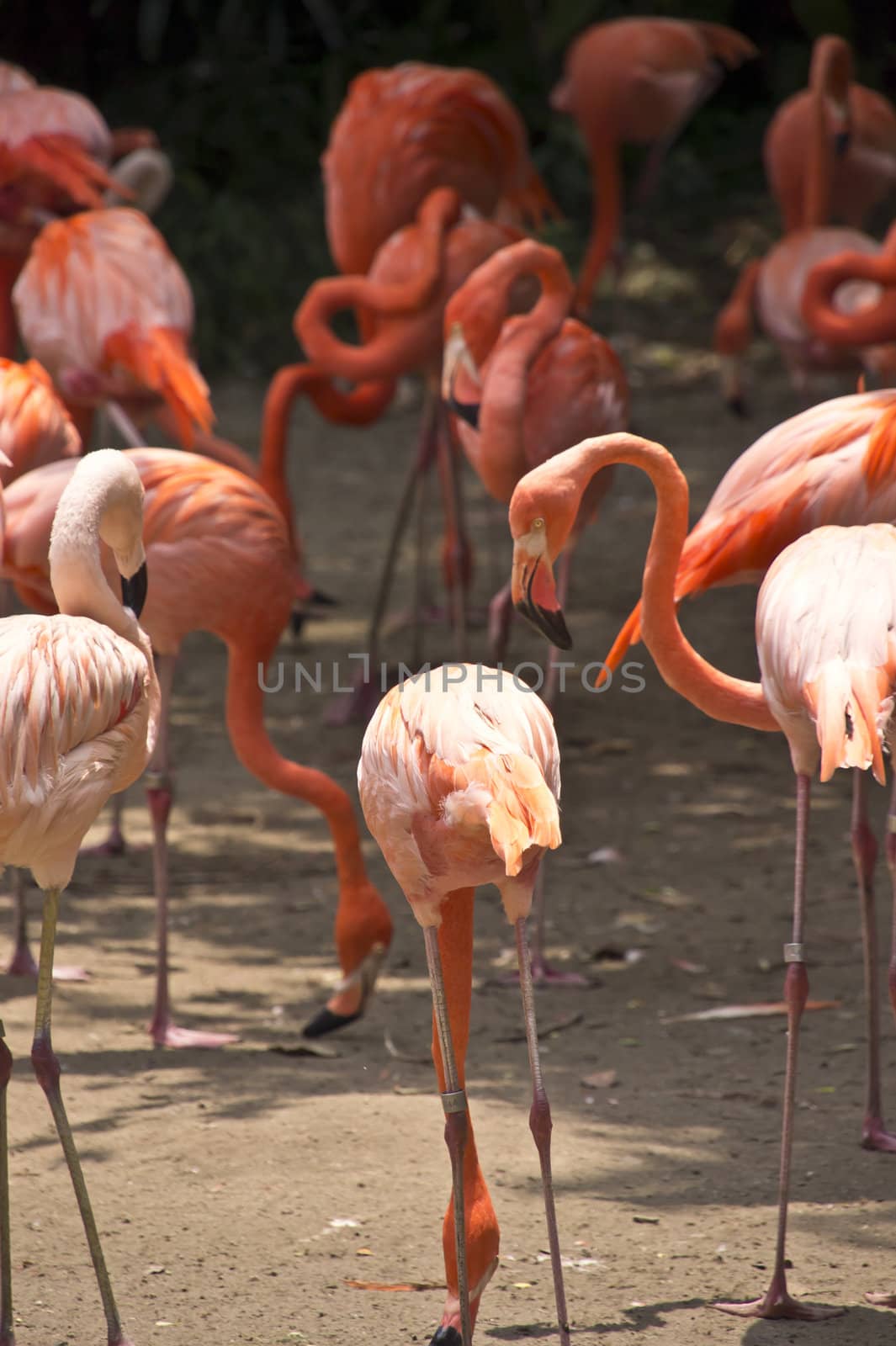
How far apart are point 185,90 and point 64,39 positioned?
0.84 m

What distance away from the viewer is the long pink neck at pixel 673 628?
3.29m

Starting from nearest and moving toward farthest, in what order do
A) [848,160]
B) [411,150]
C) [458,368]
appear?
[458,368] < [411,150] < [848,160]

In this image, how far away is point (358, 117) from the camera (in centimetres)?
671

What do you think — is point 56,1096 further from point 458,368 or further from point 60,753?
point 458,368

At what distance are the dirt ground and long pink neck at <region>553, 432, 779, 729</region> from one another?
0.88 m

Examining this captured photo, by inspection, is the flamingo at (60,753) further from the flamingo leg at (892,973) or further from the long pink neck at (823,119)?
the long pink neck at (823,119)

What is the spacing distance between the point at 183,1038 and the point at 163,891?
1.14 feet

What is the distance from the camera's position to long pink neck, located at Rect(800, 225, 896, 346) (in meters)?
6.24

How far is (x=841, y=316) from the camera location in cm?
643

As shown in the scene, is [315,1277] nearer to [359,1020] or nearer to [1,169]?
[359,1020]

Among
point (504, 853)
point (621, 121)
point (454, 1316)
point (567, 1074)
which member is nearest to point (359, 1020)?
point (567, 1074)

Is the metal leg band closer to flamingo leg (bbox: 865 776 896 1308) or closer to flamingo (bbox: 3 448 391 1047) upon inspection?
flamingo leg (bbox: 865 776 896 1308)

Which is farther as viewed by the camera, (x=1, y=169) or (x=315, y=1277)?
(x=1, y=169)

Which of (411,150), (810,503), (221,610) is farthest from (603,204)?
(810,503)
